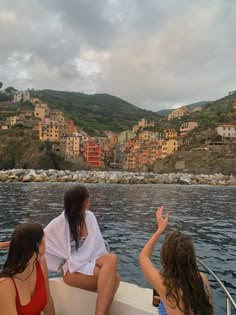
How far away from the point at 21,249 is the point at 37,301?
18.7 inches

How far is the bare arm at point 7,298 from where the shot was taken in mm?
2553

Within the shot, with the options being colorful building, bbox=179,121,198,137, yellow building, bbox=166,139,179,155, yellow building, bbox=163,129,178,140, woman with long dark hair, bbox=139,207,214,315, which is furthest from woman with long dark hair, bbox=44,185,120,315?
yellow building, bbox=163,129,178,140

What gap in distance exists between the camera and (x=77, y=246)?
4.02 metres

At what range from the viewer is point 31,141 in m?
91.9

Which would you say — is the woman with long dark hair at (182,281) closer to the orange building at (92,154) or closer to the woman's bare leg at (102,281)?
the woman's bare leg at (102,281)

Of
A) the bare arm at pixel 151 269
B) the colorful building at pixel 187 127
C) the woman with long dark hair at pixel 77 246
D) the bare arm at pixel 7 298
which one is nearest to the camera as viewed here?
the bare arm at pixel 7 298

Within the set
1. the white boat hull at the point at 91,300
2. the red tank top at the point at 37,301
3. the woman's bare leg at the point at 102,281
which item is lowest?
the white boat hull at the point at 91,300

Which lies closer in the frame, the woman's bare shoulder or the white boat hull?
the woman's bare shoulder

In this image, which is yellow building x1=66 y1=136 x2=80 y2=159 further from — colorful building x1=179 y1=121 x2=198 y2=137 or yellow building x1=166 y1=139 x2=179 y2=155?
colorful building x1=179 y1=121 x2=198 y2=137

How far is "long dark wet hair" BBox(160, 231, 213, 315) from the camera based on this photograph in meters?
2.64

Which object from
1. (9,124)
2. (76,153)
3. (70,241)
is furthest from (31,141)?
(70,241)

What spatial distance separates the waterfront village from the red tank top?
9061cm

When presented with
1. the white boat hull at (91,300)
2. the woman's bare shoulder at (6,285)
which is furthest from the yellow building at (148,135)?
the woman's bare shoulder at (6,285)

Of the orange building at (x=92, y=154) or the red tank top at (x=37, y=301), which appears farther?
the orange building at (x=92, y=154)
